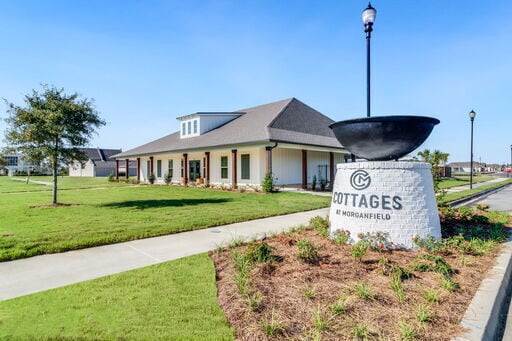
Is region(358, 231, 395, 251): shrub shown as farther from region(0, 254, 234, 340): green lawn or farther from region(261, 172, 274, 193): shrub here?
region(261, 172, 274, 193): shrub

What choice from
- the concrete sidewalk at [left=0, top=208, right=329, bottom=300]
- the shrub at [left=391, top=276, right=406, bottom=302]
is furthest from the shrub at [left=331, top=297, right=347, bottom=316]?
the concrete sidewalk at [left=0, top=208, right=329, bottom=300]

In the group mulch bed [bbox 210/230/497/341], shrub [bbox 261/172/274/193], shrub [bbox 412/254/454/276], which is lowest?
mulch bed [bbox 210/230/497/341]

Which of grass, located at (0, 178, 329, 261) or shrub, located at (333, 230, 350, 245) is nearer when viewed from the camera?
shrub, located at (333, 230, 350, 245)

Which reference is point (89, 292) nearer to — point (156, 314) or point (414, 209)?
point (156, 314)

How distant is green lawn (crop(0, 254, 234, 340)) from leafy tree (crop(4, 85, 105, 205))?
31.1ft

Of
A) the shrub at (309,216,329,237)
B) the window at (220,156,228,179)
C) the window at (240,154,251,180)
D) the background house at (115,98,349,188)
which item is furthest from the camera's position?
the window at (220,156,228,179)

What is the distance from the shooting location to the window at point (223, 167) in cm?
2136

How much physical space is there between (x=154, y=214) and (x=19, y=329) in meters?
6.52

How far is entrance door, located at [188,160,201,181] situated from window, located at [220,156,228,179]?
10.2 feet

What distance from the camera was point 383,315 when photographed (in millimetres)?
2973

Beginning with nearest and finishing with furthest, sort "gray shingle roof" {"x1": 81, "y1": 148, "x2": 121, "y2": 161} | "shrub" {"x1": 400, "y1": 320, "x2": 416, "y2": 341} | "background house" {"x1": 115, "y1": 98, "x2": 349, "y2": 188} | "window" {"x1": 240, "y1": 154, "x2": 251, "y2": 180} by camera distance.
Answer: "shrub" {"x1": 400, "y1": 320, "x2": 416, "y2": 341} < "background house" {"x1": 115, "y1": 98, "x2": 349, "y2": 188} < "window" {"x1": 240, "y1": 154, "x2": 251, "y2": 180} < "gray shingle roof" {"x1": 81, "y1": 148, "x2": 121, "y2": 161}

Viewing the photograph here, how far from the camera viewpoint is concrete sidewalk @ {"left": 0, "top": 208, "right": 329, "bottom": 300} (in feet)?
13.1

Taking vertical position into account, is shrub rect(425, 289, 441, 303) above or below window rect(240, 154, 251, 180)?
below

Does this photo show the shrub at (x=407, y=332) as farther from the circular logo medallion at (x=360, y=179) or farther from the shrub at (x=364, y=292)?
the circular logo medallion at (x=360, y=179)
